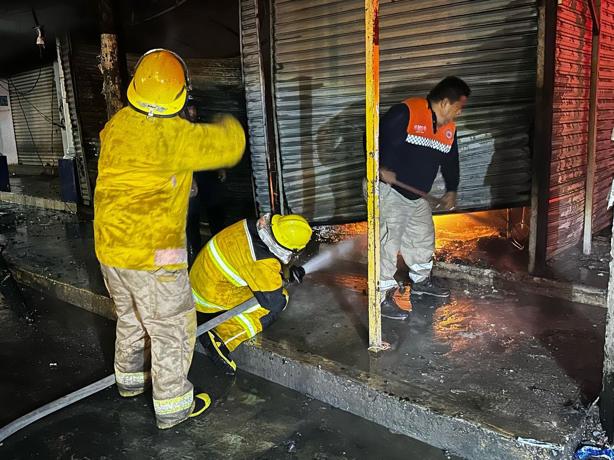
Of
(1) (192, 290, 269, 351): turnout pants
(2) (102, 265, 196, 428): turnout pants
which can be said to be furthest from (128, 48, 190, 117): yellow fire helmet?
(1) (192, 290, 269, 351): turnout pants

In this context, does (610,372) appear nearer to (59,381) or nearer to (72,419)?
(72,419)

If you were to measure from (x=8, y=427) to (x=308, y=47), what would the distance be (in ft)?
14.5

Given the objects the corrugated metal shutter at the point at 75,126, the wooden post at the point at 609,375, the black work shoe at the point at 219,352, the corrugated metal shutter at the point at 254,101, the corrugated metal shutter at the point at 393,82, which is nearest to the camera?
the wooden post at the point at 609,375

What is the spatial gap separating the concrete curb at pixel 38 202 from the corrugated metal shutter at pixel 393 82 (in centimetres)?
608

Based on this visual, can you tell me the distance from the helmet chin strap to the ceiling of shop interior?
3.44 m

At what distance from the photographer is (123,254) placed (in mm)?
3268

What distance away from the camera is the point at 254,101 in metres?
6.21

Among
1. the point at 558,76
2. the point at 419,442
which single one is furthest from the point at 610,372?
the point at 558,76

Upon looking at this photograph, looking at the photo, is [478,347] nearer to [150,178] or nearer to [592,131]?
[150,178]

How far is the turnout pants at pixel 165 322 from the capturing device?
3.33 metres

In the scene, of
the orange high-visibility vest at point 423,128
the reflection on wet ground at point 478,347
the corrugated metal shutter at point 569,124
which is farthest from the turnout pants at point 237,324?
the corrugated metal shutter at point 569,124

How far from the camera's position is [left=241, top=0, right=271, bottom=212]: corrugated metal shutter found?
237 inches

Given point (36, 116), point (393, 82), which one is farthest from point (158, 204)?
point (36, 116)

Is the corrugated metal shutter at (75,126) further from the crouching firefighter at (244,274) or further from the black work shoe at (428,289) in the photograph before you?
the black work shoe at (428,289)
